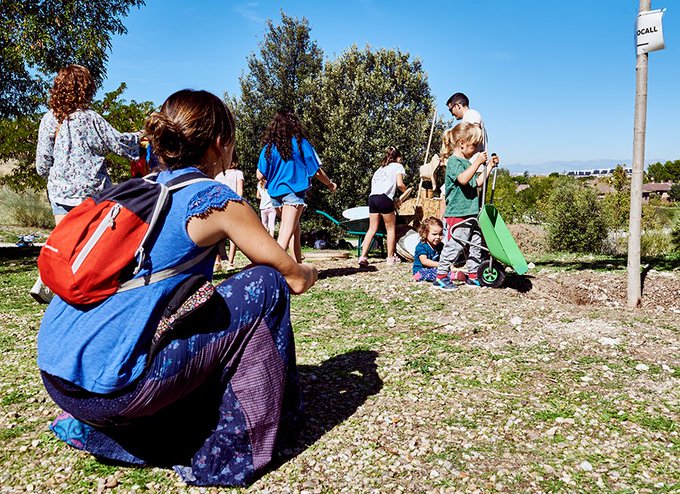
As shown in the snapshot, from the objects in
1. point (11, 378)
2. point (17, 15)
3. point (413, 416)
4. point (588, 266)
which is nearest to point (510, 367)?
point (413, 416)

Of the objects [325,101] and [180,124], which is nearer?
[180,124]

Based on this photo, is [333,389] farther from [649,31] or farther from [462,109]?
[462,109]

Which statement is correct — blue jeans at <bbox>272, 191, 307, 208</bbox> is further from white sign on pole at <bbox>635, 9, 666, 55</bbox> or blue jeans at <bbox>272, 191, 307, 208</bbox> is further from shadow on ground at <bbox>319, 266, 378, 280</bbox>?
white sign on pole at <bbox>635, 9, 666, 55</bbox>

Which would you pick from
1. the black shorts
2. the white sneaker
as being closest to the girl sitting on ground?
the black shorts

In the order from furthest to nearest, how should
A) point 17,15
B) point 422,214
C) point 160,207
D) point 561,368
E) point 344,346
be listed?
point 17,15 → point 422,214 → point 344,346 → point 561,368 → point 160,207

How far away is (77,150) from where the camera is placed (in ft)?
15.7

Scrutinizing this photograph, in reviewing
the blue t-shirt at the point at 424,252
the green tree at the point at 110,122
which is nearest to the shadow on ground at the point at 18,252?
the green tree at the point at 110,122

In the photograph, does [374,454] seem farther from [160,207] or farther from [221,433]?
[160,207]

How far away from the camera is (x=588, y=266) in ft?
25.0

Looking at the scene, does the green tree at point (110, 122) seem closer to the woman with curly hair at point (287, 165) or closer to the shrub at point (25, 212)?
the shrub at point (25, 212)

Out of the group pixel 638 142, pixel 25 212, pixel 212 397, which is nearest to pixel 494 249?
pixel 638 142

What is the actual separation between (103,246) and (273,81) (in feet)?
56.7

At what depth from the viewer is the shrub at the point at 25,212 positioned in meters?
17.4

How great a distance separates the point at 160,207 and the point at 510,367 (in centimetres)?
262
